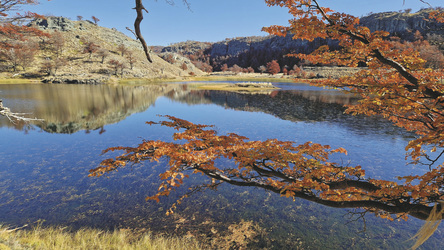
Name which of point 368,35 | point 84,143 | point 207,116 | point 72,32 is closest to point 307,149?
point 368,35

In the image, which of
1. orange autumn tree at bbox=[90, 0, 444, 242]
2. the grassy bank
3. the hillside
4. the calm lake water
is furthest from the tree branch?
the hillside

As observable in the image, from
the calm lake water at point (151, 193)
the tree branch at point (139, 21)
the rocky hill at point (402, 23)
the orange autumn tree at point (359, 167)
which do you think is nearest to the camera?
the tree branch at point (139, 21)

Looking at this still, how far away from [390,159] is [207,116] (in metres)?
19.1

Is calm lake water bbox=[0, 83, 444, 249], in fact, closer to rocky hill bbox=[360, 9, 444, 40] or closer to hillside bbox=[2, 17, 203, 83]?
hillside bbox=[2, 17, 203, 83]

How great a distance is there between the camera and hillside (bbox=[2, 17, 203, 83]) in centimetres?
7356

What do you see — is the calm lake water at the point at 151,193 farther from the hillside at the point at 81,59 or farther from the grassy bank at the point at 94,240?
the hillside at the point at 81,59

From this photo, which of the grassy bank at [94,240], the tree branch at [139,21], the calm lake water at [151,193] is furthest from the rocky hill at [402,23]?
the grassy bank at [94,240]

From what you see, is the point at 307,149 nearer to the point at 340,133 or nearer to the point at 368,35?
the point at 368,35

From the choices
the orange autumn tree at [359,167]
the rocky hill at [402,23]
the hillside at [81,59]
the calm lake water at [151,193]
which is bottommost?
the calm lake water at [151,193]

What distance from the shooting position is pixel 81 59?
89.1 meters

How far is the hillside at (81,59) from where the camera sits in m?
73.6

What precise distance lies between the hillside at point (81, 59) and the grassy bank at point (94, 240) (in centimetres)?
6217

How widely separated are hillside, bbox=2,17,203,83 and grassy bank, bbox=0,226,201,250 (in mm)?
62166

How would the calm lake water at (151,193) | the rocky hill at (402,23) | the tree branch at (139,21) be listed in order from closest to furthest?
the tree branch at (139,21) < the calm lake water at (151,193) < the rocky hill at (402,23)
